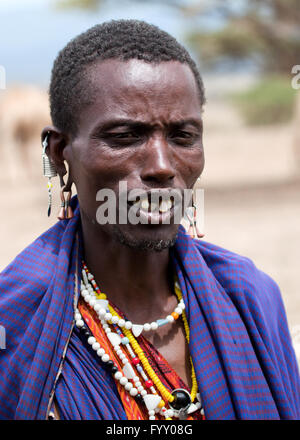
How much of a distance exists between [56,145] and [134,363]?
2.34 feet

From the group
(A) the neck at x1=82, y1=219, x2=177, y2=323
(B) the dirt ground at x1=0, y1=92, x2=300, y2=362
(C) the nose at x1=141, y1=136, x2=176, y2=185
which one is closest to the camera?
(C) the nose at x1=141, y1=136, x2=176, y2=185

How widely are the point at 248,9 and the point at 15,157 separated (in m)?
7.29

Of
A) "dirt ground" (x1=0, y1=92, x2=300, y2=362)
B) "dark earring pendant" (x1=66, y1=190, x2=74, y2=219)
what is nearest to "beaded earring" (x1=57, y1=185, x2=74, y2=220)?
"dark earring pendant" (x1=66, y1=190, x2=74, y2=219)

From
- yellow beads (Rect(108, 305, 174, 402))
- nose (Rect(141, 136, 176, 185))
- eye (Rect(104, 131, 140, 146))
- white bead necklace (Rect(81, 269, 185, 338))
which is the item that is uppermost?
eye (Rect(104, 131, 140, 146))

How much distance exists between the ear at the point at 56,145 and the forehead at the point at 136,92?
0.51 feet

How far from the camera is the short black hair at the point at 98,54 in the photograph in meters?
1.66

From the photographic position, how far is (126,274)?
1.83 m

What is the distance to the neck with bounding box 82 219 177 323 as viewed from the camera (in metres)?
1.82

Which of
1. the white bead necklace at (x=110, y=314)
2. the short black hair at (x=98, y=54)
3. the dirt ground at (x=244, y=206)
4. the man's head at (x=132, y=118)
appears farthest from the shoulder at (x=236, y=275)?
the dirt ground at (x=244, y=206)

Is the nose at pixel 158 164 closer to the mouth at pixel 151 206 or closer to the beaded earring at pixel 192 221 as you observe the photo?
the mouth at pixel 151 206

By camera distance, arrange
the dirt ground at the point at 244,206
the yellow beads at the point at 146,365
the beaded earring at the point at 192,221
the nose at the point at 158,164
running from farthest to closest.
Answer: the dirt ground at the point at 244,206, the beaded earring at the point at 192,221, the yellow beads at the point at 146,365, the nose at the point at 158,164

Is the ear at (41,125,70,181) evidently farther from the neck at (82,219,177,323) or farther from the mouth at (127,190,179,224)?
the mouth at (127,190,179,224)
